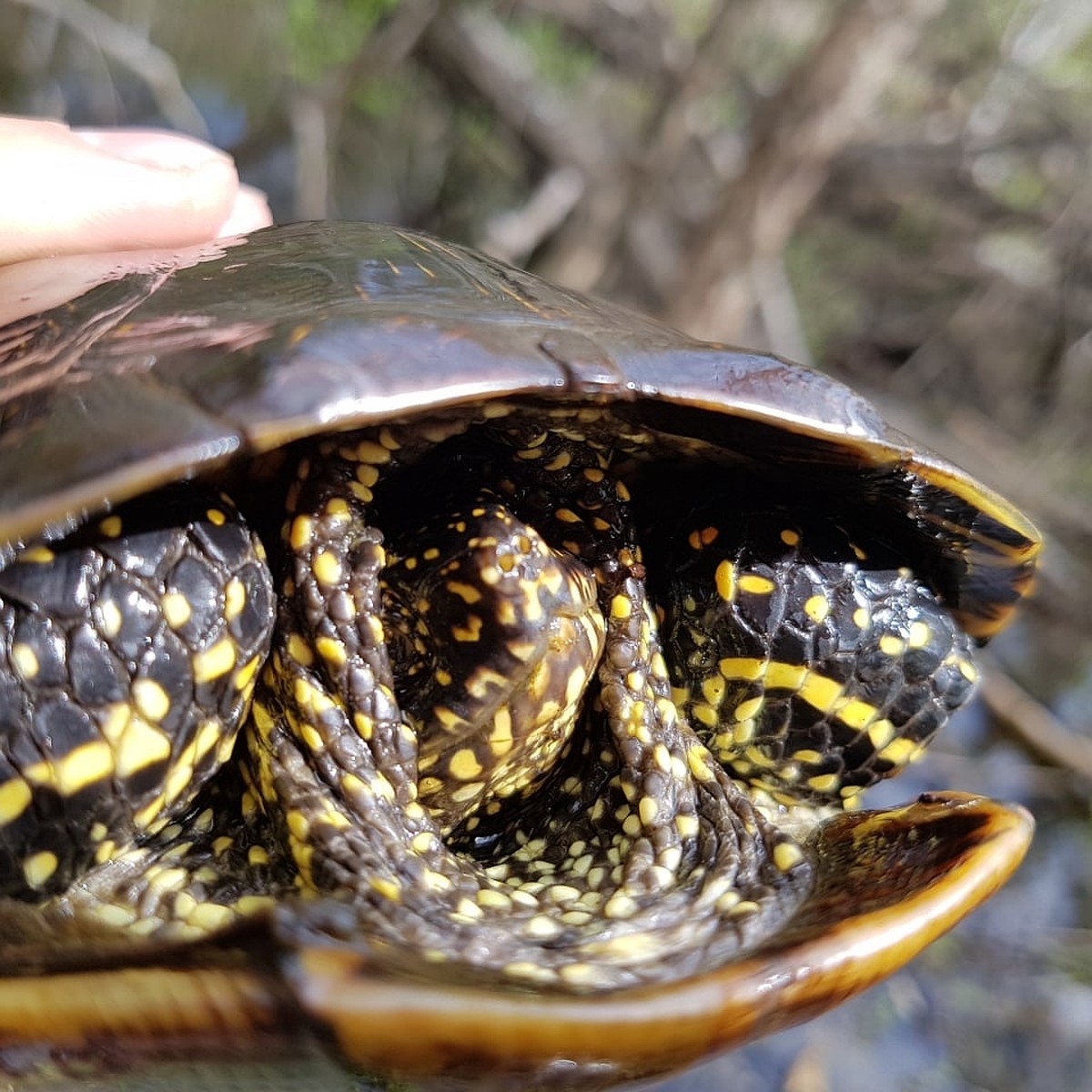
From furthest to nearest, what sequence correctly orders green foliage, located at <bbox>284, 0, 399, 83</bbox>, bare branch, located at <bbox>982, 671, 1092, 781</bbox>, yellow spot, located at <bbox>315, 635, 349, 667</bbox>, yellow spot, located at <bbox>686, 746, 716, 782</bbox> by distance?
1. green foliage, located at <bbox>284, 0, 399, 83</bbox>
2. bare branch, located at <bbox>982, 671, 1092, 781</bbox>
3. yellow spot, located at <bbox>686, 746, 716, 782</bbox>
4. yellow spot, located at <bbox>315, 635, 349, 667</bbox>

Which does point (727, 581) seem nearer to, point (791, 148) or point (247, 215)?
point (247, 215)

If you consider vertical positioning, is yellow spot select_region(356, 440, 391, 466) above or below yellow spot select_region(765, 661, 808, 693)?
above

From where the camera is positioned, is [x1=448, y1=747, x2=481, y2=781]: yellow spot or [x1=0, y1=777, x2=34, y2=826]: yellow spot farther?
[x1=448, y1=747, x2=481, y2=781]: yellow spot

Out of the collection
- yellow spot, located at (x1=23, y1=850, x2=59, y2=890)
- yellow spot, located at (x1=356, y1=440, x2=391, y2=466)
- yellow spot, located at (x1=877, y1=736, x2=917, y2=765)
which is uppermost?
yellow spot, located at (x1=356, y1=440, x2=391, y2=466)

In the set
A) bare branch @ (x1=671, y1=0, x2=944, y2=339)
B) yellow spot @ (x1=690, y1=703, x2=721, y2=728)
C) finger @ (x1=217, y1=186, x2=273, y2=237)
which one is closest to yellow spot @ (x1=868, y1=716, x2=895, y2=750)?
yellow spot @ (x1=690, y1=703, x2=721, y2=728)

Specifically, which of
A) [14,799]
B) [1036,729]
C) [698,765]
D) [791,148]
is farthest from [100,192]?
[1036,729]

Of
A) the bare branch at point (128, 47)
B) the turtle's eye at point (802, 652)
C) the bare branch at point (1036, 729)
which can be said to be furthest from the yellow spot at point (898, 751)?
the bare branch at point (128, 47)

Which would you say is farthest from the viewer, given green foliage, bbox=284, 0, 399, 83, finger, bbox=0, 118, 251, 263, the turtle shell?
green foliage, bbox=284, 0, 399, 83

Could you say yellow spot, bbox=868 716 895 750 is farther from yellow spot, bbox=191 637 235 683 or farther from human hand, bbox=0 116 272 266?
human hand, bbox=0 116 272 266
